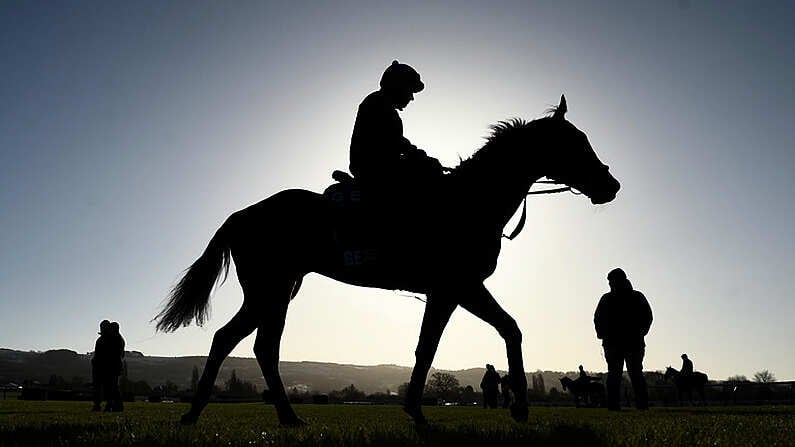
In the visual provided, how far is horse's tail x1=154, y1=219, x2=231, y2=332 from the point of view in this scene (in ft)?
24.6

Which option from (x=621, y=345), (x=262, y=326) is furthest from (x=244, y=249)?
(x=621, y=345)

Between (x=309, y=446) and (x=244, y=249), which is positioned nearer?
(x=309, y=446)

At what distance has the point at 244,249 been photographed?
24.1 feet

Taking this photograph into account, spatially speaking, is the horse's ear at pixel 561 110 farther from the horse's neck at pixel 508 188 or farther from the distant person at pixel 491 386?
the distant person at pixel 491 386

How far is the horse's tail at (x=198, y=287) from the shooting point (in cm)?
750

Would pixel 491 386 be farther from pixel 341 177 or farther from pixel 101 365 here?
pixel 341 177

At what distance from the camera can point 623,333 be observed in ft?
44.2

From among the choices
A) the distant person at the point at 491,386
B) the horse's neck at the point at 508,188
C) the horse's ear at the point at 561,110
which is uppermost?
the horse's ear at the point at 561,110

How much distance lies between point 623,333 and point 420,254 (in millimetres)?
8248

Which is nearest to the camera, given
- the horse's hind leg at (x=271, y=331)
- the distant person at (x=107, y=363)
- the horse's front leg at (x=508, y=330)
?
the horse's front leg at (x=508, y=330)

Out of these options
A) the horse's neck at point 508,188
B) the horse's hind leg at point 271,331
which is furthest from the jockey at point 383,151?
the horse's hind leg at point 271,331

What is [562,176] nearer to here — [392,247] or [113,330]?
[392,247]

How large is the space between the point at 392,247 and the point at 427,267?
0.43 meters

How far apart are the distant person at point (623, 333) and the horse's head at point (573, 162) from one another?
6695 millimetres
